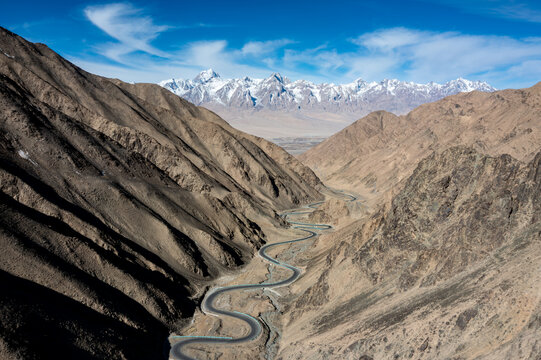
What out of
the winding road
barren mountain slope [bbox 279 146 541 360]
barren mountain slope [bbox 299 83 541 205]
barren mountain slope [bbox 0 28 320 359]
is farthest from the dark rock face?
barren mountain slope [bbox 299 83 541 205]

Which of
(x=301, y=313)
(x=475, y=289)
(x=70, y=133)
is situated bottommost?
(x=301, y=313)

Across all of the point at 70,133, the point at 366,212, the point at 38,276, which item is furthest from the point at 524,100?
the point at 38,276

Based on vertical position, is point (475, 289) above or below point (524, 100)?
below

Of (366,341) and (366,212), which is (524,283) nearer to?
(366,341)

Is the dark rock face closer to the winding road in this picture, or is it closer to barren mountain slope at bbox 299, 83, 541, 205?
the winding road

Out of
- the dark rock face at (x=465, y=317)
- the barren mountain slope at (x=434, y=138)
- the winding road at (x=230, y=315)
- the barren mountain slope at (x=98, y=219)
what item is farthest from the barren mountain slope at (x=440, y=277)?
the barren mountain slope at (x=434, y=138)

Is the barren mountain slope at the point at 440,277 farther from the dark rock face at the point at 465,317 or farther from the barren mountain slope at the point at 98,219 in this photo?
the barren mountain slope at the point at 98,219
